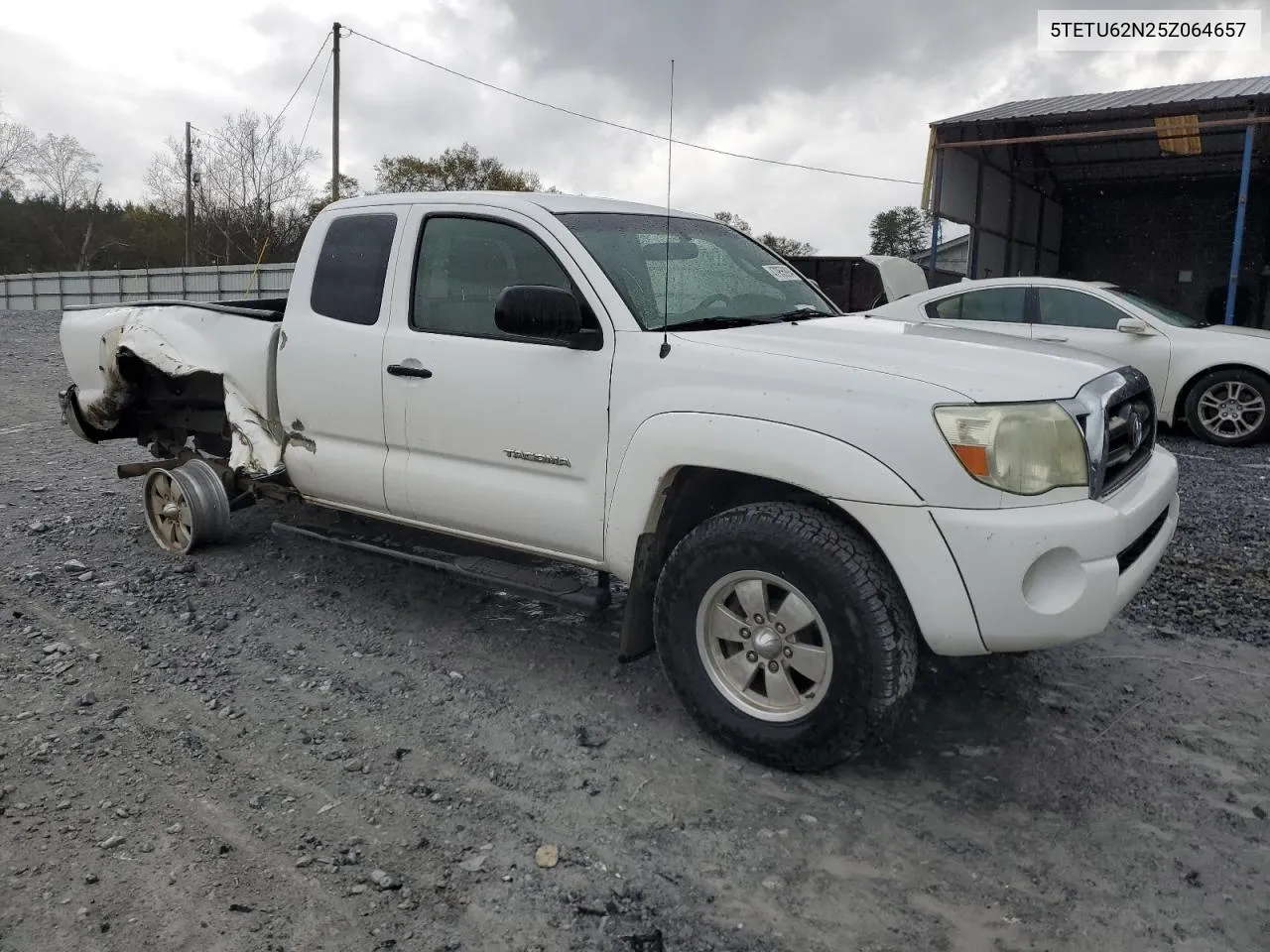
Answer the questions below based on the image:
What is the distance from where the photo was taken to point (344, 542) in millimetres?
4660

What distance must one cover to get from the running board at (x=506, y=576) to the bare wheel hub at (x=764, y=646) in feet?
1.88

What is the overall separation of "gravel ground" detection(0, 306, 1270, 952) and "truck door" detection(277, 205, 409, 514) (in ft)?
2.32

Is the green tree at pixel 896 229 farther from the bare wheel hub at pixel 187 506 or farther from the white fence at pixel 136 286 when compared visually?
the bare wheel hub at pixel 187 506

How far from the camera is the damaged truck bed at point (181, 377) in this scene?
4965 millimetres

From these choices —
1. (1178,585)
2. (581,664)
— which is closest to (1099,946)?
(581,664)

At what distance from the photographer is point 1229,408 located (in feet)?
28.8

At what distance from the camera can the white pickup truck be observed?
292cm

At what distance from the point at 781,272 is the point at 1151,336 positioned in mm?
6028

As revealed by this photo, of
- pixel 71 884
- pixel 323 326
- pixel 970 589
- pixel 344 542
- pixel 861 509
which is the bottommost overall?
pixel 71 884

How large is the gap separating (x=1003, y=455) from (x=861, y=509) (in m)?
0.43

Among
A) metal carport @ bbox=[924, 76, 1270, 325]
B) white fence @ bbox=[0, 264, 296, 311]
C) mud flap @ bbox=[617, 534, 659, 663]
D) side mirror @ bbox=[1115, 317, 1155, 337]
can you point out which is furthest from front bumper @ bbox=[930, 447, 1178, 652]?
white fence @ bbox=[0, 264, 296, 311]

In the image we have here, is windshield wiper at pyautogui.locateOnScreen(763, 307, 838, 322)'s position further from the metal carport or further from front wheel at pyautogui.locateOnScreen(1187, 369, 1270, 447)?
the metal carport

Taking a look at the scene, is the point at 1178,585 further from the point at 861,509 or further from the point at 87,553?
the point at 87,553

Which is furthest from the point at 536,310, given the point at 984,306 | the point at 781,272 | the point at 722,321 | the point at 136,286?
the point at 136,286
